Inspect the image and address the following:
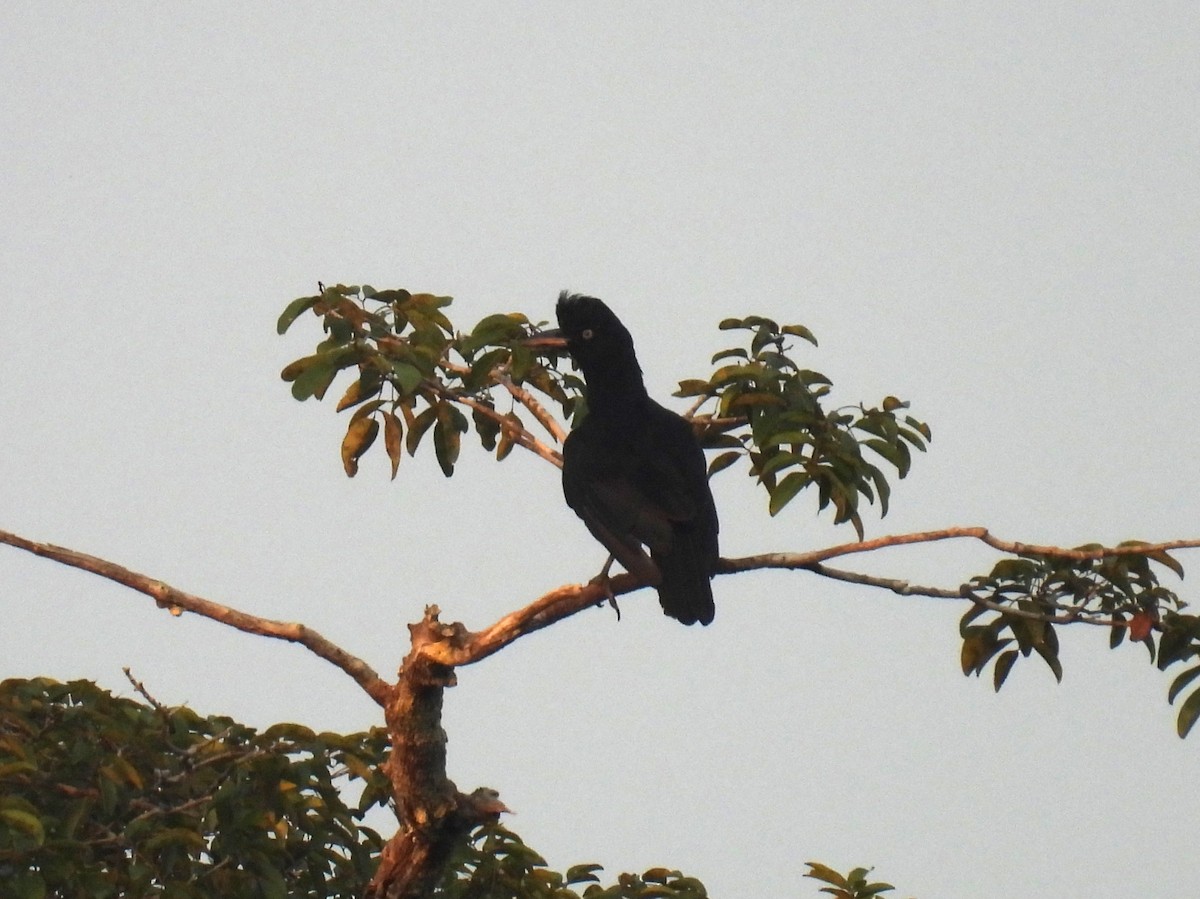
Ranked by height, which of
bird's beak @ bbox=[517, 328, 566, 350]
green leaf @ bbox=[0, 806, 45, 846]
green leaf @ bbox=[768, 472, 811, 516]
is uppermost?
bird's beak @ bbox=[517, 328, 566, 350]

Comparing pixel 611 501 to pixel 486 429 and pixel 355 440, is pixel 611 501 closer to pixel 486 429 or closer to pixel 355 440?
pixel 486 429

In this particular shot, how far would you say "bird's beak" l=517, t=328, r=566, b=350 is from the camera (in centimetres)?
745

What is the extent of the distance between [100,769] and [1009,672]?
3631 millimetres

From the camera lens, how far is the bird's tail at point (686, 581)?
7.26m

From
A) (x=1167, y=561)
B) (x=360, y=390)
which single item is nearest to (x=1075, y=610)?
(x=1167, y=561)

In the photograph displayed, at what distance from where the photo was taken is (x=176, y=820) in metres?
6.60

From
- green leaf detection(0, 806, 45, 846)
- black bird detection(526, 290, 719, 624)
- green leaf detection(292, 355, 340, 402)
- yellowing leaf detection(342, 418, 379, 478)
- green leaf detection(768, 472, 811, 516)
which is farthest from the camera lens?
black bird detection(526, 290, 719, 624)

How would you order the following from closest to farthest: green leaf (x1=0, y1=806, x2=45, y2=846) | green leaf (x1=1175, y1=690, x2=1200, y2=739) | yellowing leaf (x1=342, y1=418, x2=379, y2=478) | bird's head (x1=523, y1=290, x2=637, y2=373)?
green leaf (x1=0, y1=806, x2=45, y2=846) < green leaf (x1=1175, y1=690, x2=1200, y2=739) < yellowing leaf (x1=342, y1=418, x2=379, y2=478) < bird's head (x1=523, y1=290, x2=637, y2=373)

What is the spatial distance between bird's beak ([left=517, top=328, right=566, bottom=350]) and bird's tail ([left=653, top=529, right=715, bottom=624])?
1055mm

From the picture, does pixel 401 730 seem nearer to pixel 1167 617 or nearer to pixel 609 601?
pixel 609 601

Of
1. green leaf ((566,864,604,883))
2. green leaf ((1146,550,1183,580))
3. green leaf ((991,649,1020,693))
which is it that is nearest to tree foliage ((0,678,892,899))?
green leaf ((566,864,604,883))

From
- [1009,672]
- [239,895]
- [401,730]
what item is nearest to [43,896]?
[239,895]

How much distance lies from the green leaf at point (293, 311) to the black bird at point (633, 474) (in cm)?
100

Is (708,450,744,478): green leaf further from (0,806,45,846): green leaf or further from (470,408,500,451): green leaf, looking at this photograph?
(0,806,45,846): green leaf
